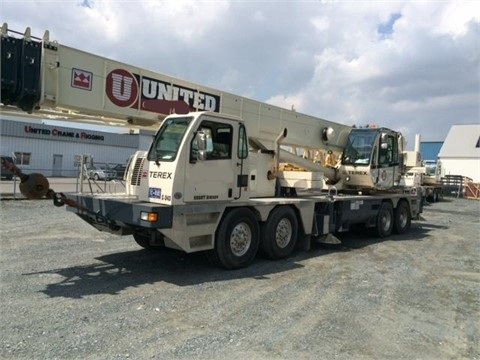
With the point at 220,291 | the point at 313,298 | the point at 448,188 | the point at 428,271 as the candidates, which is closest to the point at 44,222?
the point at 220,291

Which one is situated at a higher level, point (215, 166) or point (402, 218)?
point (215, 166)

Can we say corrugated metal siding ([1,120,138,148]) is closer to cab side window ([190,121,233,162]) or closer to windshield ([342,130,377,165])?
windshield ([342,130,377,165])

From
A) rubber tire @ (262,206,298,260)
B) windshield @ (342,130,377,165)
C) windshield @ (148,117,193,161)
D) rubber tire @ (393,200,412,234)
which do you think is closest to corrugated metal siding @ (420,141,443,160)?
rubber tire @ (393,200,412,234)

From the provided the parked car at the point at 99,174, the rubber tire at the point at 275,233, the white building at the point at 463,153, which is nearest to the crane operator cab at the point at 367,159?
the rubber tire at the point at 275,233

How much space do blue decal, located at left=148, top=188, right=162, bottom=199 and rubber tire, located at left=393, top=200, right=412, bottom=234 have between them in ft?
30.3

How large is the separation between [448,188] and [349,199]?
3499 centimetres

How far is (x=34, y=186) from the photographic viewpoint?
6.82 m

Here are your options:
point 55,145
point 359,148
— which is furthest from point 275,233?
point 55,145

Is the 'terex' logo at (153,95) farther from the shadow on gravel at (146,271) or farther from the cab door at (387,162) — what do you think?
the cab door at (387,162)

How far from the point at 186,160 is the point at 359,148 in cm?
729

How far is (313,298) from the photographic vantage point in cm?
693

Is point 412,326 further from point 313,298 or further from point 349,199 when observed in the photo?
point 349,199

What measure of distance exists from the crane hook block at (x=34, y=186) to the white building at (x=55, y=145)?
36.2 metres

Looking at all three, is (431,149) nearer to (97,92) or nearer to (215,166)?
(215,166)
